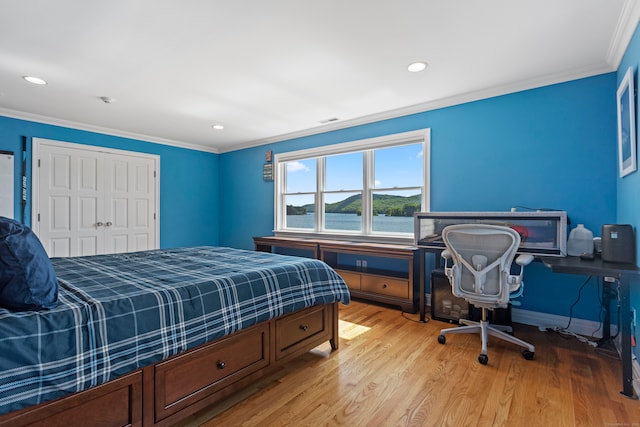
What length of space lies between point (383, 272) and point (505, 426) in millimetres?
2267

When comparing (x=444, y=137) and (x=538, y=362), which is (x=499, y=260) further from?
(x=444, y=137)

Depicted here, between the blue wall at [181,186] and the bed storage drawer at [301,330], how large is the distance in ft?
13.1

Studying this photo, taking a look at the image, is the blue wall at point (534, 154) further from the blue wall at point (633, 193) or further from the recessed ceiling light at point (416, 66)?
the recessed ceiling light at point (416, 66)

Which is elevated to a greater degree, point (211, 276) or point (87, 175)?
point (87, 175)

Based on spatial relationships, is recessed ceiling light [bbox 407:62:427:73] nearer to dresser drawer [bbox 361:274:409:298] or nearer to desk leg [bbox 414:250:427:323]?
desk leg [bbox 414:250:427:323]

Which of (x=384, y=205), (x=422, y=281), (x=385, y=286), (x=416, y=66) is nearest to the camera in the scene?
(x=416, y=66)

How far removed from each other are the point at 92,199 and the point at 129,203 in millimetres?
493

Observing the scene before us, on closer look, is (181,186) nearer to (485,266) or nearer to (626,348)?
(485,266)

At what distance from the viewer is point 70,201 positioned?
4.33 m

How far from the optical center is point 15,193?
12.8 feet

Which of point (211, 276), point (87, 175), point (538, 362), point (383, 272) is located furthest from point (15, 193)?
point (538, 362)

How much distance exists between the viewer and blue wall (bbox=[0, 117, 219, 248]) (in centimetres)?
457

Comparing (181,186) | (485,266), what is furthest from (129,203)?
(485,266)

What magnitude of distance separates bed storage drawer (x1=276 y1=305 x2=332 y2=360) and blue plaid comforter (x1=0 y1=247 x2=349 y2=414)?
9 cm
